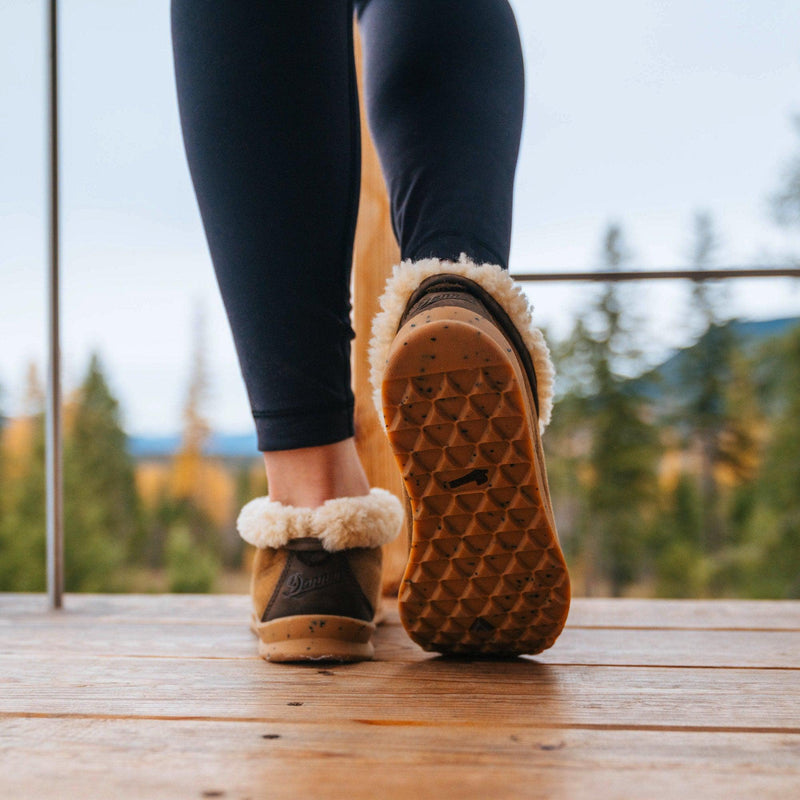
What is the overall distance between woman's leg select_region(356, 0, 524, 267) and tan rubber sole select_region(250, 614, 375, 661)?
12.3 inches

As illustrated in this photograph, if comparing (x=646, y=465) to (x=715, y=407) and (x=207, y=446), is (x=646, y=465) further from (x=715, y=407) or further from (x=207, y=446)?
(x=207, y=446)

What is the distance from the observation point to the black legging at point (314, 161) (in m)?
0.60

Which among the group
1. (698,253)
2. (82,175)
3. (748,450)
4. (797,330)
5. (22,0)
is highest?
(22,0)

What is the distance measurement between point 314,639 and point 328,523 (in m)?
0.10

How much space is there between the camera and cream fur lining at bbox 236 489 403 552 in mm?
668

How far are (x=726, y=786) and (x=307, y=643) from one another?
13.8 inches

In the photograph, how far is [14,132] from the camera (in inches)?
1083

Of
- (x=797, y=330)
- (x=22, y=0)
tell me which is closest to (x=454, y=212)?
(x=797, y=330)

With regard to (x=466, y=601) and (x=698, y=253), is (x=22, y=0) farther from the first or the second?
(x=466, y=601)

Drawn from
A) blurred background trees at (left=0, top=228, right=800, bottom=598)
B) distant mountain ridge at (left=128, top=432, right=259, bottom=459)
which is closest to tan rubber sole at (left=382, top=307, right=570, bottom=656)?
blurred background trees at (left=0, top=228, right=800, bottom=598)

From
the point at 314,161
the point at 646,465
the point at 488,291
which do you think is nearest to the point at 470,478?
the point at 488,291

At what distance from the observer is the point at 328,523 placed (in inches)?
26.2

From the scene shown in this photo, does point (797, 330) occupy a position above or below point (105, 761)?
above

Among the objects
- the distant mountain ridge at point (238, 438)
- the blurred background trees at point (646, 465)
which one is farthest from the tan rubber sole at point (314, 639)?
the distant mountain ridge at point (238, 438)
